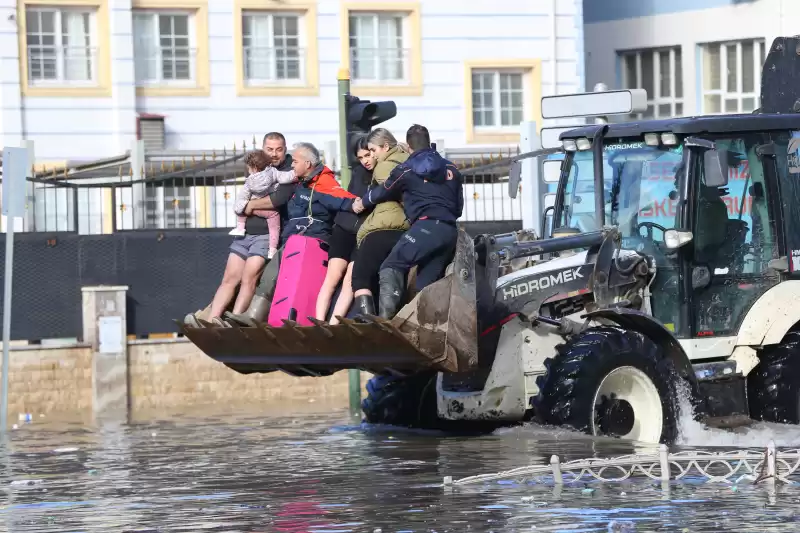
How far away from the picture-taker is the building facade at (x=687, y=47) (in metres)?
38.7

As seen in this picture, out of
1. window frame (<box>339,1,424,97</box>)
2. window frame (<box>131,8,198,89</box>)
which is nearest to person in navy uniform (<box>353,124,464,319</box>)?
window frame (<box>131,8,198,89</box>)

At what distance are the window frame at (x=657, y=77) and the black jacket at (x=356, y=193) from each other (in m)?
24.6

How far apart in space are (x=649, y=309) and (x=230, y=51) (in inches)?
763

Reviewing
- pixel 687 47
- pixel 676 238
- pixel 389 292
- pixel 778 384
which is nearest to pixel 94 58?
pixel 687 47

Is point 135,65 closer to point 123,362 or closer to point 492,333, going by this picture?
point 123,362

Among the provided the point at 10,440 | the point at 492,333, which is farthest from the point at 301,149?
the point at 10,440

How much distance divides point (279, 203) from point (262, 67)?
18.1 m

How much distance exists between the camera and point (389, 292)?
14828 mm

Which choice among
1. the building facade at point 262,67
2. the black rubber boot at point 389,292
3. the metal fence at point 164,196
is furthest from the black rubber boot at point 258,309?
the building facade at point 262,67

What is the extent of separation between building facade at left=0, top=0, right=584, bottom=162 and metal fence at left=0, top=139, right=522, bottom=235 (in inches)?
288

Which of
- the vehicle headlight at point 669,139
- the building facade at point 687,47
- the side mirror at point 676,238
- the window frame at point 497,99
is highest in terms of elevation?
the building facade at point 687,47

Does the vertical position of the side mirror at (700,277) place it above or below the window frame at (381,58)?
below

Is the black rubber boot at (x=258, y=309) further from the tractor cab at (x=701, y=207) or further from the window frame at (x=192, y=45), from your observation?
the window frame at (x=192, y=45)

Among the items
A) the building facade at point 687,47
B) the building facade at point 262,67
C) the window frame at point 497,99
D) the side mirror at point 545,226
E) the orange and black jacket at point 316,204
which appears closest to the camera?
the orange and black jacket at point 316,204
